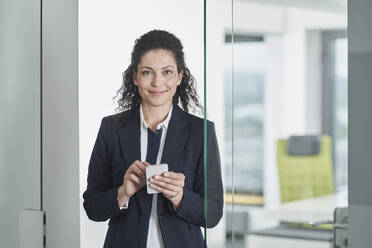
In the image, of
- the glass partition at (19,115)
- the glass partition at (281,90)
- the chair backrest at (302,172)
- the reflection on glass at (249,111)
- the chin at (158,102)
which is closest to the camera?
the chin at (158,102)

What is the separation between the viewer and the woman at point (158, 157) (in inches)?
41.4

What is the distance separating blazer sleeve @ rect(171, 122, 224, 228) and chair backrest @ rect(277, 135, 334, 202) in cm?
283

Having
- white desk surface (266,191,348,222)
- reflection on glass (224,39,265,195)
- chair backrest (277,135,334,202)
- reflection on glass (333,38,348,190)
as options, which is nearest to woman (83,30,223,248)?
white desk surface (266,191,348,222)

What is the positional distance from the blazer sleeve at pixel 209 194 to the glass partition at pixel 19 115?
1.34 feet

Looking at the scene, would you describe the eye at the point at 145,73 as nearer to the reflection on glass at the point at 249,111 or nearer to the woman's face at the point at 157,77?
the woman's face at the point at 157,77

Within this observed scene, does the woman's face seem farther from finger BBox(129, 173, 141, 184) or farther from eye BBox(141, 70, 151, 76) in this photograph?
finger BBox(129, 173, 141, 184)

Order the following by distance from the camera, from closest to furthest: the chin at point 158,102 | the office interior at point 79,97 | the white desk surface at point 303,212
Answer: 1. the office interior at point 79,97
2. the chin at point 158,102
3. the white desk surface at point 303,212

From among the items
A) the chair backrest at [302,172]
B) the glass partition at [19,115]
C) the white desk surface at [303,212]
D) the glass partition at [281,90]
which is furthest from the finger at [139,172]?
the glass partition at [281,90]

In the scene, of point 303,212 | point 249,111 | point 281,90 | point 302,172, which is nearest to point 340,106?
point 281,90

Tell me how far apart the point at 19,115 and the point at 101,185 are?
291mm

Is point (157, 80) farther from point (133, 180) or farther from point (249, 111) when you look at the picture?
point (249, 111)

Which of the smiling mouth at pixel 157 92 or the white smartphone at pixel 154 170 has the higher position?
the smiling mouth at pixel 157 92

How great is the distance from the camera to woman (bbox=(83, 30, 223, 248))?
105 centimetres

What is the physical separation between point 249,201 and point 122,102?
12.3ft
